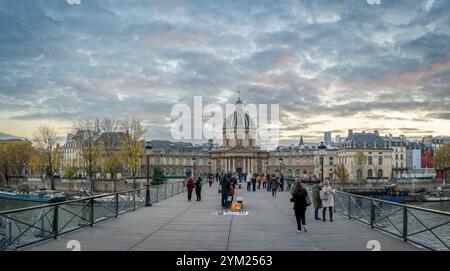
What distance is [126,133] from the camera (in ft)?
283

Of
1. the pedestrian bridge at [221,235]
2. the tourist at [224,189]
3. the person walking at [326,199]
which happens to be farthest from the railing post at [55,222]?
the tourist at [224,189]

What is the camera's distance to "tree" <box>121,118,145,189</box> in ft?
264

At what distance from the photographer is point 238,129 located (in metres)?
170

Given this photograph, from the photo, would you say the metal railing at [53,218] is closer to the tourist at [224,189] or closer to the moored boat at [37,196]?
the tourist at [224,189]

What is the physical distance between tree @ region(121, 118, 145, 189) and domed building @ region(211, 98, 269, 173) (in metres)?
78.1

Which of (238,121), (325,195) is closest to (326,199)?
(325,195)

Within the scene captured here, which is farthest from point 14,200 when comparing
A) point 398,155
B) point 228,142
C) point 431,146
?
point 431,146

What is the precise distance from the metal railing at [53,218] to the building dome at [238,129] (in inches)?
5688

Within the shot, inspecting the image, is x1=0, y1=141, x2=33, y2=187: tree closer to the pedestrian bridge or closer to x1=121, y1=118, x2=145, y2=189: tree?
x1=121, y1=118, x2=145, y2=189: tree

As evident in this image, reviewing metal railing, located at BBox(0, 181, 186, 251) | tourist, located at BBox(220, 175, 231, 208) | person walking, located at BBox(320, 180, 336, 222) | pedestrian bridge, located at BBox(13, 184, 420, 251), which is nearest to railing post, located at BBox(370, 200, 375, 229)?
pedestrian bridge, located at BBox(13, 184, 420, 251)

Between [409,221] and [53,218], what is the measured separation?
11.7 meters

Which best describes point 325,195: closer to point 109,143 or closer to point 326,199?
point 326,199

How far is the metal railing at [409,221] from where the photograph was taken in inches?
567
